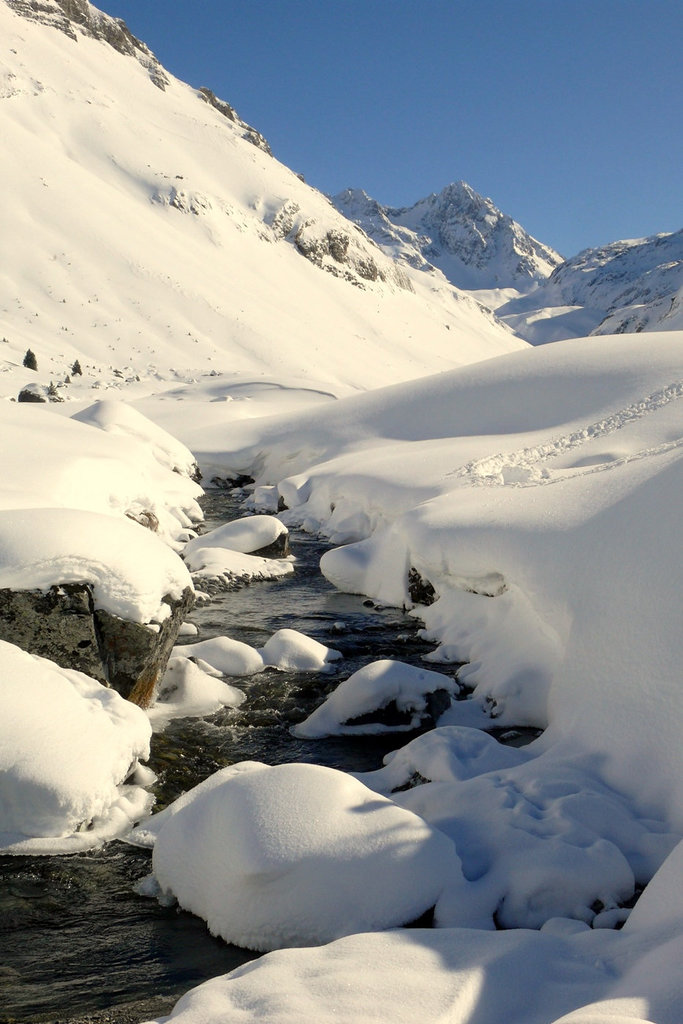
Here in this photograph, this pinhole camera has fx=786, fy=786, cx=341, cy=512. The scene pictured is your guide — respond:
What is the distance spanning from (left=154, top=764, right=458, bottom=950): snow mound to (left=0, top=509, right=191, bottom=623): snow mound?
107 inches

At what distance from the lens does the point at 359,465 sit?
18.4m

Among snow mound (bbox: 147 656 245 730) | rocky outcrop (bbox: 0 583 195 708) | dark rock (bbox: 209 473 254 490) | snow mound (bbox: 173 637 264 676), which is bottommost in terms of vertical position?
snow mound (bbox: 147 656 245 730)

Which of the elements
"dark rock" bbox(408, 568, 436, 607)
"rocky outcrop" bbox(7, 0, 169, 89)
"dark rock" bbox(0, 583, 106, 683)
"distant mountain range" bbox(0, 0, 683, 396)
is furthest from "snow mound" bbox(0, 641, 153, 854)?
"rocky outcrop" bbox(7, 0, 169, 89)

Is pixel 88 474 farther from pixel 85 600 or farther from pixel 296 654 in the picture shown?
pixel 85 600

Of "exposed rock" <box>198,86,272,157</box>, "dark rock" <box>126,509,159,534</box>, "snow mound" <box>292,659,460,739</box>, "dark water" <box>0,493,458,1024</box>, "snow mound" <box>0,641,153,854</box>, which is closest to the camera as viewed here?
"dark water" <box>0,493,458,1024</box>

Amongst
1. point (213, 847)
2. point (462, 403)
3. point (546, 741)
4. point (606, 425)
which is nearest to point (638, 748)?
point (546, 741)

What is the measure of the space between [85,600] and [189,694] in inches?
63.0

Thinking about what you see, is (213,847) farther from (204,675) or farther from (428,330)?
(428,330)

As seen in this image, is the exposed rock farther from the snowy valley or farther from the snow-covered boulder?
the snow-covered boulder

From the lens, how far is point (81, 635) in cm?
731

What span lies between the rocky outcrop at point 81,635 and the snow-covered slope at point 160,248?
23.9m

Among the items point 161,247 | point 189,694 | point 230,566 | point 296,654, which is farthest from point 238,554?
point 161,247

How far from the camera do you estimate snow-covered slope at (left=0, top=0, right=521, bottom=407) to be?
47.7 m

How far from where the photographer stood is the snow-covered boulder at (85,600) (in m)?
7.21
